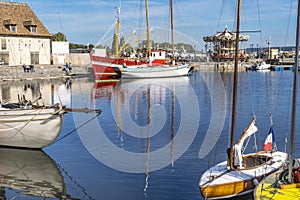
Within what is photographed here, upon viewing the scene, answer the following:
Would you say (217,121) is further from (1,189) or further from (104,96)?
(104,96)

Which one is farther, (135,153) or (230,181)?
(135,153)

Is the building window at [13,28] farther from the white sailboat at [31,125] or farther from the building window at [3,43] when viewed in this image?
the white sailboat at [31,125]

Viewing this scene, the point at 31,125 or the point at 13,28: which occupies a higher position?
the point at 13,28

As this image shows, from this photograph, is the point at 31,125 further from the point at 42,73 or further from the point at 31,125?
the point at 42,73

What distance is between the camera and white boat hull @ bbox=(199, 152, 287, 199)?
43.1 ft

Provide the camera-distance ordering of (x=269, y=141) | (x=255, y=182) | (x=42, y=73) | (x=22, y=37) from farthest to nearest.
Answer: (x=22, y=37) → (x=42, y=73) → (x=269, y=141) → (x=255, y=182)

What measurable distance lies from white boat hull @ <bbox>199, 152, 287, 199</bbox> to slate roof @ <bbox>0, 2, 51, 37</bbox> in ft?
207

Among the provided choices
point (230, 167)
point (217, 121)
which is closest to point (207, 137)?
point (217, 121)

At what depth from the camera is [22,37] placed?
72688 millimetres

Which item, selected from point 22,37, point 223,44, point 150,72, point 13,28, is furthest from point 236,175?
point 223,44

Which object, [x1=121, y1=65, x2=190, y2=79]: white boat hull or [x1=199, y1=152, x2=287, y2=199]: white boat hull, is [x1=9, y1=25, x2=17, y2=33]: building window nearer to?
→ [x1=121, y1=65, x2=190, y2=79]: white boat hull

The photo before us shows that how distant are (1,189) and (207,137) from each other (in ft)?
41.5

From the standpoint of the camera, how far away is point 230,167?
14.2 m

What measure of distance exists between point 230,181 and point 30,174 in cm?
887
